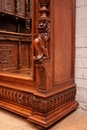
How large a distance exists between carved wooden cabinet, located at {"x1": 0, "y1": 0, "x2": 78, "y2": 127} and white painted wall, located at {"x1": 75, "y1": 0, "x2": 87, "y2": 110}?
50 mm

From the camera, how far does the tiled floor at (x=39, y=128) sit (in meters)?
1.06

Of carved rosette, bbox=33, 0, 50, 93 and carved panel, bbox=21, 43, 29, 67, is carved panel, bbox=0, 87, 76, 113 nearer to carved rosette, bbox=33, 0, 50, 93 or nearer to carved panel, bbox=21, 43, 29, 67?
carved rosette, bbox=33, 0, 50, 93

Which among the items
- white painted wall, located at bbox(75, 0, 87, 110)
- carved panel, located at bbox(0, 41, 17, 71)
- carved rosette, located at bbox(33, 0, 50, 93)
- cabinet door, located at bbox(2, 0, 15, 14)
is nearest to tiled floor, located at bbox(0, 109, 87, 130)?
white painted wall, located at bbox(75, 0, 87, 110)

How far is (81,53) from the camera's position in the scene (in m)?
1.33

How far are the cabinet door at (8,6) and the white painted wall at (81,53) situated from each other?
0.88 m

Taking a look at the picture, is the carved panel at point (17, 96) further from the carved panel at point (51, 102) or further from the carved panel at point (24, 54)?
the carved panel at point (24, 54)

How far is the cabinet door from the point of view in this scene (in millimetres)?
1786

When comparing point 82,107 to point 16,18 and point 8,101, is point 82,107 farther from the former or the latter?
point 16,18

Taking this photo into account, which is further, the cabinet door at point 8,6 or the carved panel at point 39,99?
the cabinet door at point 8,6

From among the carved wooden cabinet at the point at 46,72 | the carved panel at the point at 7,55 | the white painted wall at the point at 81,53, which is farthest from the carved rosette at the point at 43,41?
the carved panel at the point at 7,55

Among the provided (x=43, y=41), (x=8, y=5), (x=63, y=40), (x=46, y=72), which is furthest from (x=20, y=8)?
(x=46, y=72)

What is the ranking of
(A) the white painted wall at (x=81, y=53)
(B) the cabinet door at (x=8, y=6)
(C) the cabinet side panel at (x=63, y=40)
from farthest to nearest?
(B) the cabinet door at (x=8, y=6) < (A) the white painted wall at (x=81, y=53) < (C) the cabinet side panel at (x=63, y=40)

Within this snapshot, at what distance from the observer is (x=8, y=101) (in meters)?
1.30

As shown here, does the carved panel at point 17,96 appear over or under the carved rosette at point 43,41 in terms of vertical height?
under
